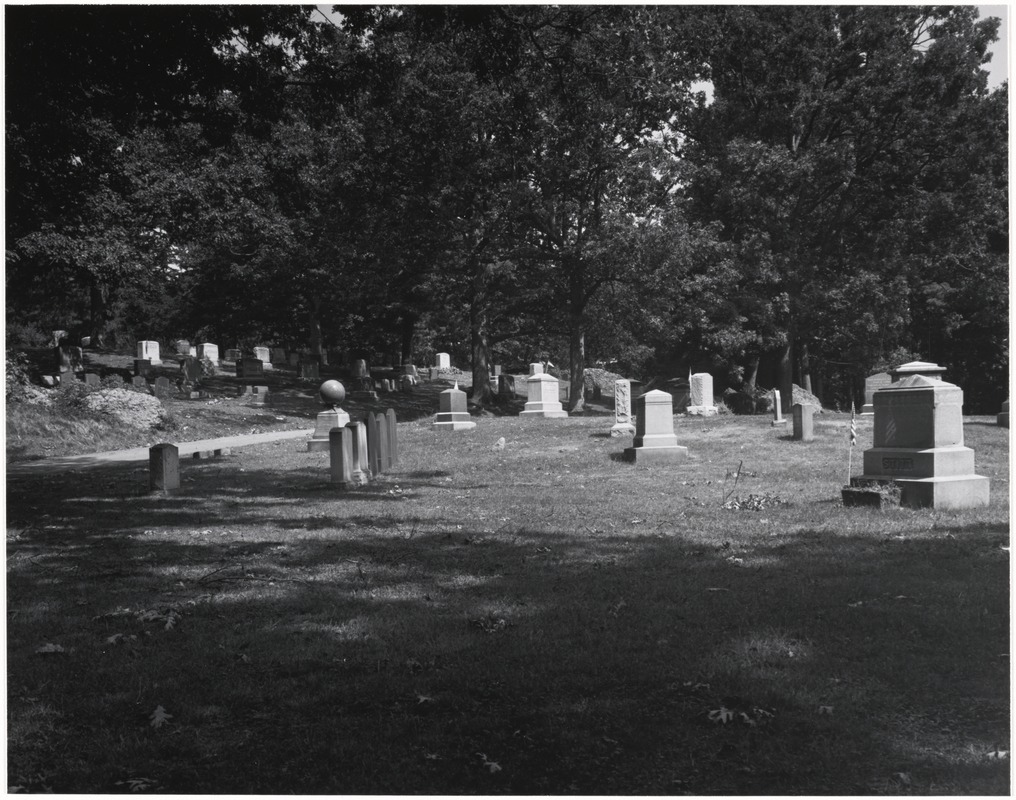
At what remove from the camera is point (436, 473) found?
51.0ft

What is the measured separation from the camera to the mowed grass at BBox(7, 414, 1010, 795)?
138 inches

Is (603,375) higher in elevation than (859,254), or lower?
lower

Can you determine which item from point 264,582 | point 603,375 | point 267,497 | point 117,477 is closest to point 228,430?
point 117,477

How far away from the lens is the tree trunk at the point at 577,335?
3384 centimetres

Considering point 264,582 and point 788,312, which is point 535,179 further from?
point 264,582

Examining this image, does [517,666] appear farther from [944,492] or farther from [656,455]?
[656,455]

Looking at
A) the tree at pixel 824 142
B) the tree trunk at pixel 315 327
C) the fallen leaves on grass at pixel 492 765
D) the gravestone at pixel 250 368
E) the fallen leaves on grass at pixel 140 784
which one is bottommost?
the fallen leaves on grass at pixel 140 784

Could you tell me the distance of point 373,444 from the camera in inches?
591

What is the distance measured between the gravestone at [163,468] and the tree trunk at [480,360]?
22703 mm

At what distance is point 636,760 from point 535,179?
3129cm

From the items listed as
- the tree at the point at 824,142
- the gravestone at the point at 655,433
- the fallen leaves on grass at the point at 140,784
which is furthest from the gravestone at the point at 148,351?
the fallen leaves on grass at the point at 140,784

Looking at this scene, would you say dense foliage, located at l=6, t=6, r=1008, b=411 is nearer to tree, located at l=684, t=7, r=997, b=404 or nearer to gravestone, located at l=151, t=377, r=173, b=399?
tree, located at l=684, t=7, r=997, b=404

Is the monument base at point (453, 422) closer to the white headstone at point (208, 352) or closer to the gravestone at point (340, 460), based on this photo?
the gravestone at point (340, 460)

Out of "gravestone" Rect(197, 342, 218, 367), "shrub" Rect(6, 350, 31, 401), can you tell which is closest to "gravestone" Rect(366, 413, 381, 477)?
"shrub" Rect(6, 350, 31, 401)
